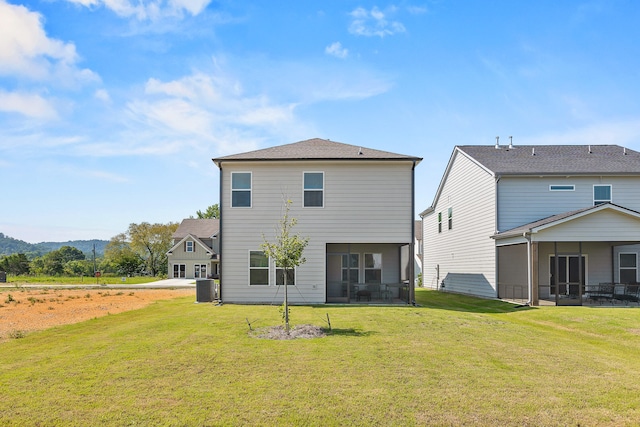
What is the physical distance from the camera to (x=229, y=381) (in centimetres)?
732

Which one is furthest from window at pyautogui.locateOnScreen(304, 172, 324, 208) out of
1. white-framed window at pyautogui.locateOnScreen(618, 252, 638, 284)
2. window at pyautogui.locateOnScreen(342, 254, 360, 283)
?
white-framed window at pyautogui.locateOnScreen(618, 252, 638, 284)

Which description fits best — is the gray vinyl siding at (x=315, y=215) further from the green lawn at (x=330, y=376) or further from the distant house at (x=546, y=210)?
the green lawn at (x=330, y=376)

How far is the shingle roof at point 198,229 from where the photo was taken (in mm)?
56031

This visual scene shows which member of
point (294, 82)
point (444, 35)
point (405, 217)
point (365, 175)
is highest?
point (444, 35)

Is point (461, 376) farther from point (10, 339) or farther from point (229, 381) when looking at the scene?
point (10, 339)

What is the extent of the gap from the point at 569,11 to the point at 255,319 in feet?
47.2

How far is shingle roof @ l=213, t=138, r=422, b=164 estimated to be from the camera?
18828 mm

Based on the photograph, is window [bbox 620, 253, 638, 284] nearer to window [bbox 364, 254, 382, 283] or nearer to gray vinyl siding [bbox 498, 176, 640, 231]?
gray vinyl siding [bbox 498, 176, 640, 231]

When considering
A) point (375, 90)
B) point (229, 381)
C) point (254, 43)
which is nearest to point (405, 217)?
point (375, 90)

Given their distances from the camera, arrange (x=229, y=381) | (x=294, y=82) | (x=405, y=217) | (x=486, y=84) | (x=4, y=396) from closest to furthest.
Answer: (x=4, y=396)
(x=229, y=381)
(x=294, y=82)
(x=486, y=84)
(x=405, y=217)

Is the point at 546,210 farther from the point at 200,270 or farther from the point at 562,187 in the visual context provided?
the point at 200,270

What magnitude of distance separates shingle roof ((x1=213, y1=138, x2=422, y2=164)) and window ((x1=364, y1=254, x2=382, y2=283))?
16.6 ft

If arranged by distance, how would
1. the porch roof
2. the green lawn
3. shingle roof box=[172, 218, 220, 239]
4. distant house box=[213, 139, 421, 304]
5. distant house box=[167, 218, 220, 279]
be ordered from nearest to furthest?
1. the green lawn
2. the porch roof
3. distant house box=[213, 139, 421, 304]
4. distant house box=[167, 218, 220, 279]
5. shingle roof box=[172, 218, 220, 239]

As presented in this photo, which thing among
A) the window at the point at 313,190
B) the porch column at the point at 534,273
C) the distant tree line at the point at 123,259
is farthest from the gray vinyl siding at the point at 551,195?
the distant tree line at the point at 123,259
